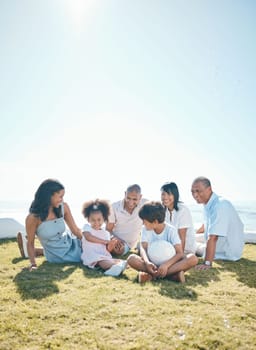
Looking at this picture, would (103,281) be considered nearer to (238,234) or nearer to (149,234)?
(149,234)

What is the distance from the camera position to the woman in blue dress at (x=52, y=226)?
5.30 meters

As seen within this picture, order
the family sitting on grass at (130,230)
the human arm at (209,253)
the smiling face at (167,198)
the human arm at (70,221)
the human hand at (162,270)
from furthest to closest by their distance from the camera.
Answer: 1. the human arm at (70,221)
2. the smiling face at (167,198)
3. the human arm at (209,253)
4. the family sitting on grass at (130,230)
5. the human hand at (162,270)

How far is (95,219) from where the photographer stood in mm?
5379

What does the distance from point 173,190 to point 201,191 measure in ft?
2.06

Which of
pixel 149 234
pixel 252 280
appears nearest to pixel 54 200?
pixel 149 234

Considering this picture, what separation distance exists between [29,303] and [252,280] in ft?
10.1

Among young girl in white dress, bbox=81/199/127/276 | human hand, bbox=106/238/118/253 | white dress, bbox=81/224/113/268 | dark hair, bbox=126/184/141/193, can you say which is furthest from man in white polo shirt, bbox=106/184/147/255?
white dress, bbox=81/224/113/268

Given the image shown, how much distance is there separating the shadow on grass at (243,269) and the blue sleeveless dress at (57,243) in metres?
2.67

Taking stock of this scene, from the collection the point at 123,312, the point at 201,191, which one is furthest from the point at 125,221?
the point at 123,312

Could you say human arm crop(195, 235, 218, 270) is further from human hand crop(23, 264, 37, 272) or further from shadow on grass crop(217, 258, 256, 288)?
human hand crop(23, 264, 37, 272)

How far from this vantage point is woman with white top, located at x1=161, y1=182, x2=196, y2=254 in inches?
224

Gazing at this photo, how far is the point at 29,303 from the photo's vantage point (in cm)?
326

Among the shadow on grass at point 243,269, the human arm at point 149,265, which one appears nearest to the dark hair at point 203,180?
the shadow on grass at point 243,269

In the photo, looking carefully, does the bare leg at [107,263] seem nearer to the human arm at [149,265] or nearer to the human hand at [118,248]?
the human arm at [149,265]
